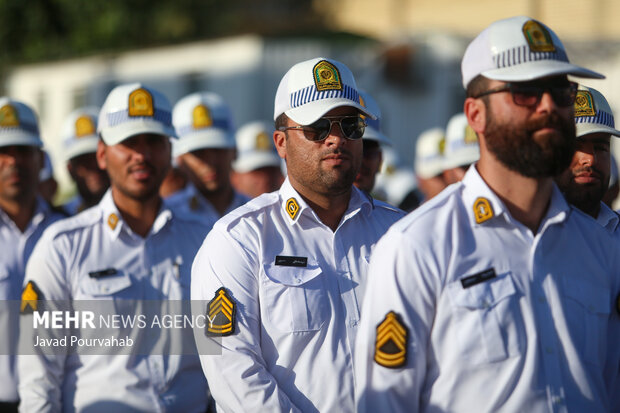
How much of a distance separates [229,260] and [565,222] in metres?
1.47

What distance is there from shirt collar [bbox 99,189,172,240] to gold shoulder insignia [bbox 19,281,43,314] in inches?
20.5

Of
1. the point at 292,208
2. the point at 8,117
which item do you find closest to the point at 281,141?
the point at 292,208

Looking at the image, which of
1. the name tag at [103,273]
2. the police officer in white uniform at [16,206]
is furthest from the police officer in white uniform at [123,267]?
the police officer in white uniform at [16,206]

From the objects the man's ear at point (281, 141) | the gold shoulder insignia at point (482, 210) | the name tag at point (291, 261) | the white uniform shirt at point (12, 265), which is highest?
A: the man's ear at point (281, 141)

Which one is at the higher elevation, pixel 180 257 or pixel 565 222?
pixel 565 222

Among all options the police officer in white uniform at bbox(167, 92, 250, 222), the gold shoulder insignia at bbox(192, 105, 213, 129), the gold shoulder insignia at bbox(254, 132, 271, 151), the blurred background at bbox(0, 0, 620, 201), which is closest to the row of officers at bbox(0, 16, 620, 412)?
the police officer in white uniform at bbox(167, 92, 250, 222)

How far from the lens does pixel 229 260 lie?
3.78m

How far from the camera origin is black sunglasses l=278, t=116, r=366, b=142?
13.1ft

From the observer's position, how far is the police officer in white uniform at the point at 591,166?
4473 mm

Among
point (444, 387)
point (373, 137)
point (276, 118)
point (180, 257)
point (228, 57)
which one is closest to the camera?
point (444, 387)

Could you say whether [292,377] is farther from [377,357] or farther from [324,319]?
[377,357]

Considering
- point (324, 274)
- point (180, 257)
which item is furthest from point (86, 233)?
point (324, 274)

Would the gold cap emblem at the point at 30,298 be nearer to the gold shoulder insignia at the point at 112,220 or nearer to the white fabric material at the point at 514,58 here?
the gold shoulder insignia at the point at 112,220

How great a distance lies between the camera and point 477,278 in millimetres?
2943
